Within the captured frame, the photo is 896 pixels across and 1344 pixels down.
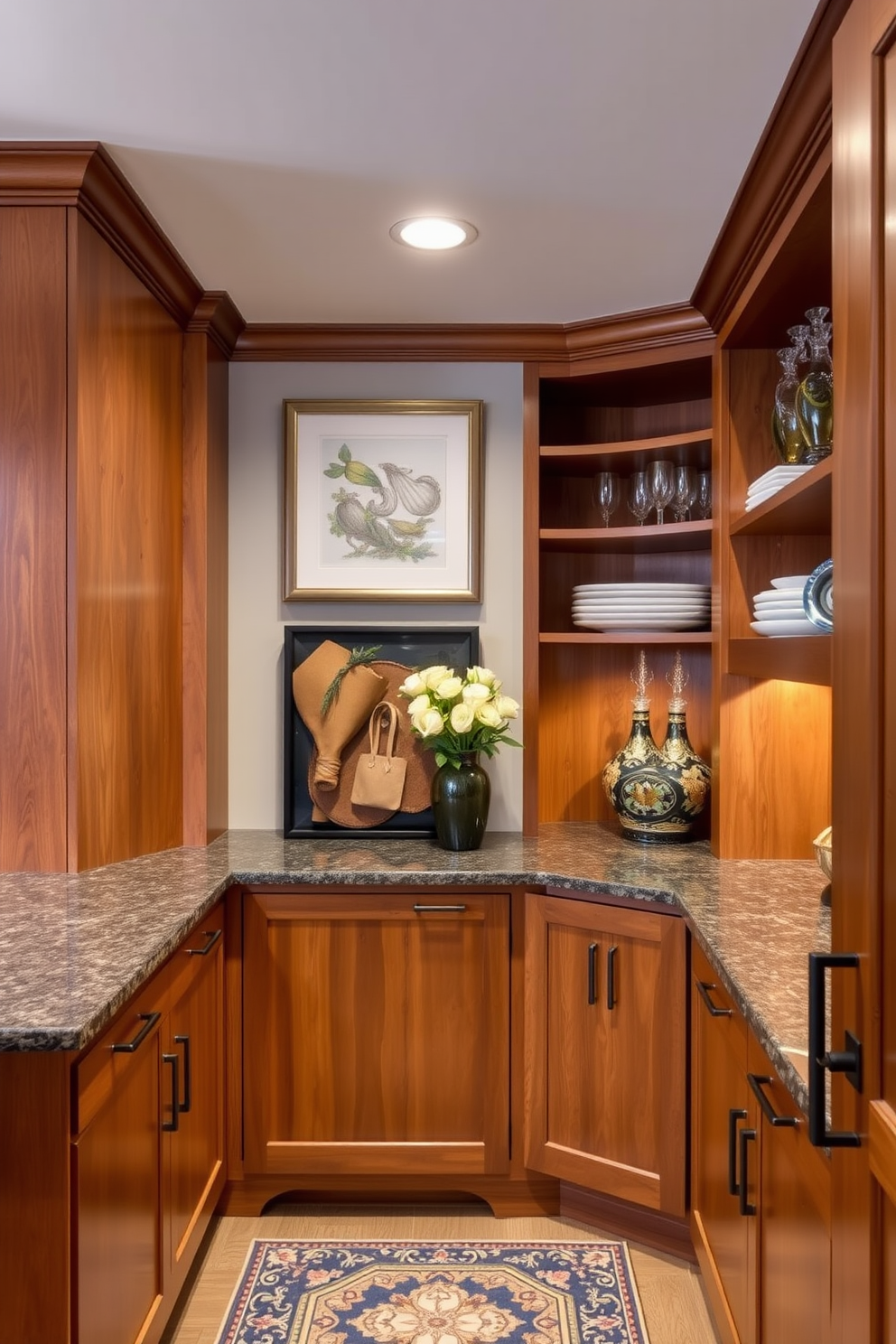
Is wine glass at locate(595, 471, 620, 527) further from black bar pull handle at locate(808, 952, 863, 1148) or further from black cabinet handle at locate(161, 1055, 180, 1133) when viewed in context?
black bar pull handle at locate(808, 952, 863, 1148)

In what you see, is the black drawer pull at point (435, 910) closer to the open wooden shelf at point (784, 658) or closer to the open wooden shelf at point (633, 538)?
the open wooden shelf at point (784, 658)

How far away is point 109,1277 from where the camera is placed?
164cm

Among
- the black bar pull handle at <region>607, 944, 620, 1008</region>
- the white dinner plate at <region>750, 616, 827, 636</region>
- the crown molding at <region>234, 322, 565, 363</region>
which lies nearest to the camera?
the white dinner plate at <region>750, 616, 827, 636</region>

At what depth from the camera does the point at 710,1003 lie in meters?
2.05

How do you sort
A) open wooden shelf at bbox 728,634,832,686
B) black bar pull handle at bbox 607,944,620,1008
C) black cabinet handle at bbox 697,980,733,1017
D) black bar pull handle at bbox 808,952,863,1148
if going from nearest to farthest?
black bar pull handle at bbox 808,952,863,1148 < open wooden shelf at bbox 728,634,832,686 < black cabinet handle at bbox 697,980,733,1017 < black bar pull handle at bbox 607,944,620,1008

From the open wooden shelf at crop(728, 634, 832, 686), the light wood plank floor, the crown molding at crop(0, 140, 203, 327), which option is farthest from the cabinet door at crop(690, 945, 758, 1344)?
the crown molding at crop(0, 140, 203, 327)

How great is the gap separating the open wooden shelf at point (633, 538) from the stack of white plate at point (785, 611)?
2.00 feet

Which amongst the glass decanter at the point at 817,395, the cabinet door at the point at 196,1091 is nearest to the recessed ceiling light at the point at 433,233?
the glass decanter at the point at 817,395

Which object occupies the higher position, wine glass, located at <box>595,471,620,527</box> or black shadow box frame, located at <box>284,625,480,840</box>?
wine glass, located at <box>595,471,620,527</box>

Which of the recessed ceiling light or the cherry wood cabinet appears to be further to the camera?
the recessed ceiling light

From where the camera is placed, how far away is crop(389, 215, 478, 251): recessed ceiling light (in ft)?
7.49

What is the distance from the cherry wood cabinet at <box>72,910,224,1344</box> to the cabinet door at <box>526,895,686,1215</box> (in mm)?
789

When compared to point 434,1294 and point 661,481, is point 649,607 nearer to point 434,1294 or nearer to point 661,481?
point 661,481

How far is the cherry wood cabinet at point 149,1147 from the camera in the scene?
155 cm
